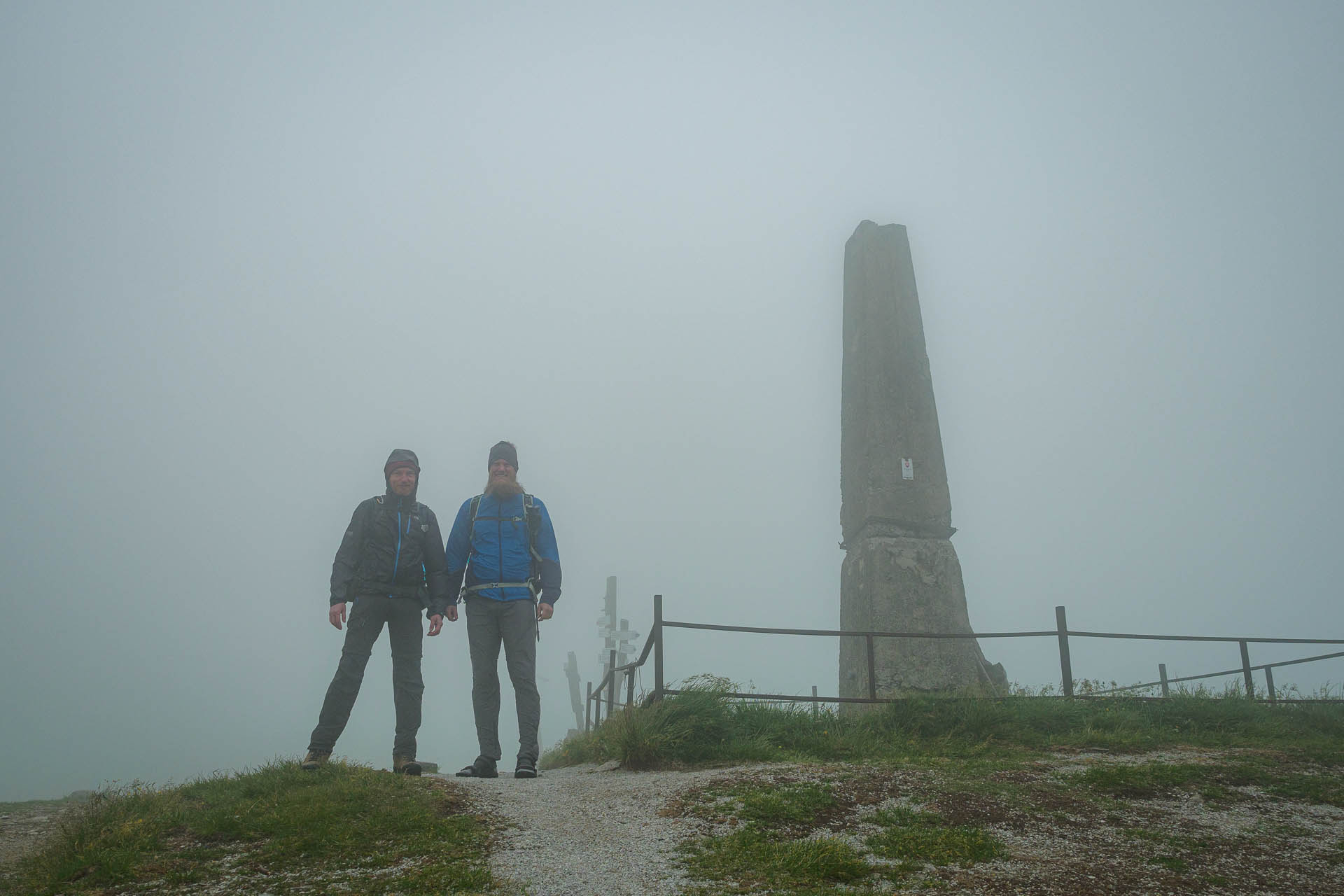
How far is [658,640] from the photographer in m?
8.07

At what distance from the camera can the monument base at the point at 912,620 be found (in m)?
9.91

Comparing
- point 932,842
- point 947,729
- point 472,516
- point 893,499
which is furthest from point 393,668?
point 893,499

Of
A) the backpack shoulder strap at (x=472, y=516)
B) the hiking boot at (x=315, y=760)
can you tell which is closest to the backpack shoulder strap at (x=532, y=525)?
the backpack shoulder strap at (x=472, y=516)

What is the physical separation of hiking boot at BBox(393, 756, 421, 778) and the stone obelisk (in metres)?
5.31

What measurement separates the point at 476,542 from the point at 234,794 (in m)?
2.42

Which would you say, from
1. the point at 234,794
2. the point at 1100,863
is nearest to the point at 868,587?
the point at 1100,863

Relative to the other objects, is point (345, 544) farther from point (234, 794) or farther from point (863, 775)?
point (863, 775)

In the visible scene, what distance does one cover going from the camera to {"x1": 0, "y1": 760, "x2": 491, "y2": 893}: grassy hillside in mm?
4070

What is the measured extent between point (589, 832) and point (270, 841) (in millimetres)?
1631

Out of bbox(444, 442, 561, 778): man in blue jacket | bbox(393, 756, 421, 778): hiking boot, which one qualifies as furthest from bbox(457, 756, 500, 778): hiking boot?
bbox(393, 756, 421, 778): hiking boot

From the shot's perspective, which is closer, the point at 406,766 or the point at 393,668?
the point at 406,766

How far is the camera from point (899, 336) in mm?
11469

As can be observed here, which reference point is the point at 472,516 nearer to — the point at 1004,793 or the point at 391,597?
the point at 391,597

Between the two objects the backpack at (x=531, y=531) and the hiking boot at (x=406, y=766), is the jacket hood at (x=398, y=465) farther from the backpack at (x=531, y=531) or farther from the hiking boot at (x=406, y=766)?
the hiking boot at (x=406, y=766)
